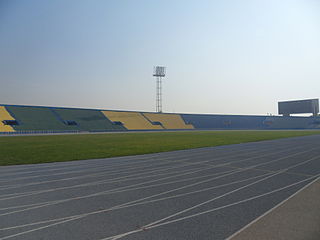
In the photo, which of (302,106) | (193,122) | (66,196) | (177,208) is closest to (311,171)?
(177,208)

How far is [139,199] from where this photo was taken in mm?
5547

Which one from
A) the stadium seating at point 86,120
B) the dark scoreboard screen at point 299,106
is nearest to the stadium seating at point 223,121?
the dark scoreboard screen at point 299,106

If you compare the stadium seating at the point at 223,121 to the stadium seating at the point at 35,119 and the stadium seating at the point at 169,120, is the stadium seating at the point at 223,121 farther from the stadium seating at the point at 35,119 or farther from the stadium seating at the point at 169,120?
the stadium seating at the point at 35,119

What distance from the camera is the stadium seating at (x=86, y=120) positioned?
5019 cm

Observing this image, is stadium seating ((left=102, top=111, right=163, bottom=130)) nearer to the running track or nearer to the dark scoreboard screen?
the dark scoreboard screen

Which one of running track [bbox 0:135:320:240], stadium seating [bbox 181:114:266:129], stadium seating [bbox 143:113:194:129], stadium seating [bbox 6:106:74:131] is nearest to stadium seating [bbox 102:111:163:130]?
stadium seating [bbox 143:113:194:129]

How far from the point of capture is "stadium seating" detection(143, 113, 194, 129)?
64950 millimetres

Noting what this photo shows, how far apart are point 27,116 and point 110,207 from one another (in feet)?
161

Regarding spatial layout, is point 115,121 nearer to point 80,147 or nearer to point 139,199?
point 80,147

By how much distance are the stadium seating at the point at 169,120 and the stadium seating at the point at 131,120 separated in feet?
7.92

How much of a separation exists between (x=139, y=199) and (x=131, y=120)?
55959 mm

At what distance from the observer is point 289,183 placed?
23.0 feet

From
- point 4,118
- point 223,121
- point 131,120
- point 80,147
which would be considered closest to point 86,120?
point 131,120

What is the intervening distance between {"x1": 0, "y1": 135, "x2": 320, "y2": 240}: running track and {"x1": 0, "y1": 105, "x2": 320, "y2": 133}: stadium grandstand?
38739 mm
